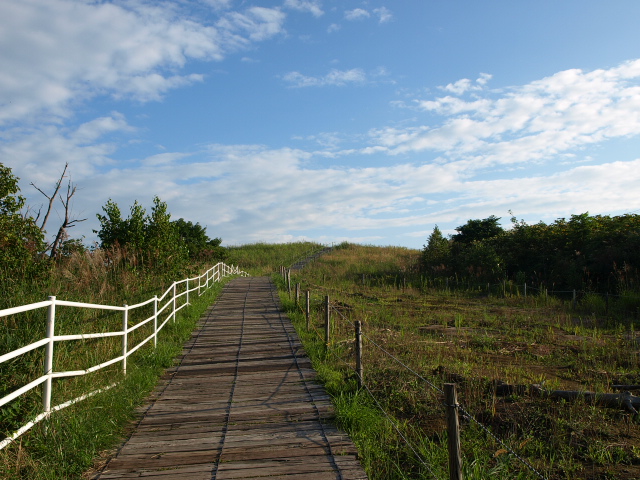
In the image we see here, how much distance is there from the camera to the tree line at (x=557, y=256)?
2052 centimetres

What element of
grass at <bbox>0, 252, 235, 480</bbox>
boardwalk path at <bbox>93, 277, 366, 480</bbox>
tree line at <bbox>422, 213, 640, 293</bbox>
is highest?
tree line at <bbox>422, 213, 640, 293</bbox>

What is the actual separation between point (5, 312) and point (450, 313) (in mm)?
13640

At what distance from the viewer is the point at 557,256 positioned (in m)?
25.4

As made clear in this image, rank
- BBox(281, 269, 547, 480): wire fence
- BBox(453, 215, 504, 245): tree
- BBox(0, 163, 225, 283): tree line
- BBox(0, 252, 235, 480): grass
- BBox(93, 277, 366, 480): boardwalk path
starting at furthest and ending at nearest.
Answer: BBox(453, 215, 504, 245): tree
BBox(0, 163, 225, 283): tree line
BBox(93, 277, 366, 480): boardwalk path
BBox(0, 252, 235, 480): grass
BBox(281, 269, 547, 480): wire fence

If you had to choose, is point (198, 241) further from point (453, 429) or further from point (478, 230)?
point (453, 429)

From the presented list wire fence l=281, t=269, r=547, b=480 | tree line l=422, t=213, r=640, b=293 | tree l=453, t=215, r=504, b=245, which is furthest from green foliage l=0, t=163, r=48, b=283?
tree l=453, t=215, r=504, b=245

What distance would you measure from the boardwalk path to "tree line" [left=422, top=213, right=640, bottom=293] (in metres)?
15.8

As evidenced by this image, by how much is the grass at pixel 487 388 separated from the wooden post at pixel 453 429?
2.19 feet

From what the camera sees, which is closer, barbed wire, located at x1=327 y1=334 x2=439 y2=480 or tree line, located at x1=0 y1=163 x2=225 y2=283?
barbed wire, located at x1=327 y1=334 x2=439 y2=480

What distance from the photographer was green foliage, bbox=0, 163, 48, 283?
10867 mm

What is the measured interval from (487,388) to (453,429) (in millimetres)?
3462

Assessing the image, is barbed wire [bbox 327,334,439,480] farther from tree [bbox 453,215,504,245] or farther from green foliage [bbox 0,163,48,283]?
tree [bbox 453,215,504,245]

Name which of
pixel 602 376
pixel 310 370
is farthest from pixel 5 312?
pixel 602 376

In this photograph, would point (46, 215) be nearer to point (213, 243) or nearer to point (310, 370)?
point (310, 370)
